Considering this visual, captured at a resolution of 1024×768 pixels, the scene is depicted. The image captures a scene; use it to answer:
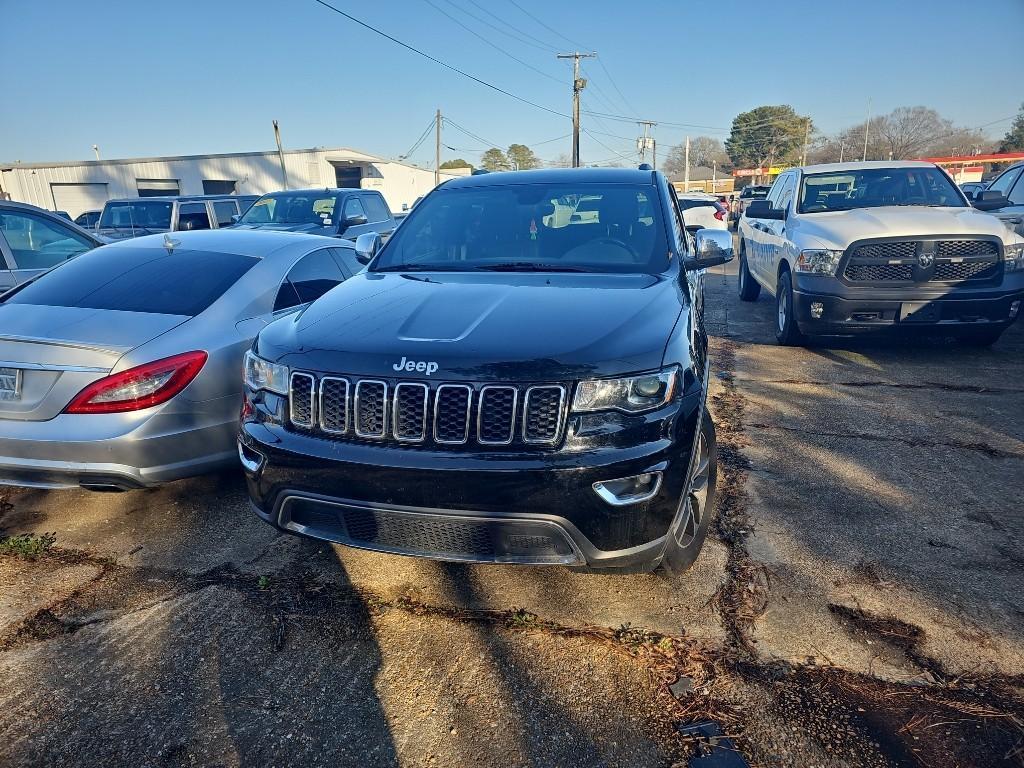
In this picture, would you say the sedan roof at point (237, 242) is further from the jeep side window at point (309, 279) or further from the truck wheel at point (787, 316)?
the truck wheel at point (787, 316)

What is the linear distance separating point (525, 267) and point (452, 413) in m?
1.36

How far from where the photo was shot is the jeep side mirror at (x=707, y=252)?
3820 millimetres

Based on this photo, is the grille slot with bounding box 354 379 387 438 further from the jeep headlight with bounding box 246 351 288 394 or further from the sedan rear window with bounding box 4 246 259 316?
the sedan rear window with bounding box 4 246 259 316

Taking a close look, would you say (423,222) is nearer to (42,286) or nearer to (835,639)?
(42,286)

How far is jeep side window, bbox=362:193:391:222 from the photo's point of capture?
446 inches

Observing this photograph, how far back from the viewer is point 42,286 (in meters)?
3.95

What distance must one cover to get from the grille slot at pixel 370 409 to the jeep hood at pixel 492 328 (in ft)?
0.16

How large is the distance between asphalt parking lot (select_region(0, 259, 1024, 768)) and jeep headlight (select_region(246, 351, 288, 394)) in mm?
930

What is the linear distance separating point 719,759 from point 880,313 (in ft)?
17.8

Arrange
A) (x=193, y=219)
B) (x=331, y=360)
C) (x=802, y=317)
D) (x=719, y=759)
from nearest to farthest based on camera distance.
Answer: (x=719, y=759) → (x=331, y=360) → (x=802, y=317) → (x=193, y=219)

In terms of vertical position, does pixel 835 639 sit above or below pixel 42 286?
below

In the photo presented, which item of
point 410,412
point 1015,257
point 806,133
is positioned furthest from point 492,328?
point 806,133

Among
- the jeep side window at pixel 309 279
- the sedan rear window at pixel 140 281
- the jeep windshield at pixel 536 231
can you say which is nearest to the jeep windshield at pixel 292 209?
the jeep side window at pixel 309 279

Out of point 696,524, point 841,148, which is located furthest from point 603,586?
point 841,148
